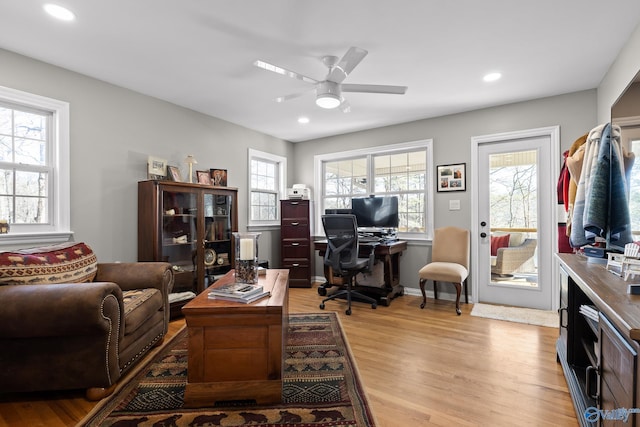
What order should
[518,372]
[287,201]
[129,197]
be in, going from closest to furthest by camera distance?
[518,372], [129,197], [287,201]

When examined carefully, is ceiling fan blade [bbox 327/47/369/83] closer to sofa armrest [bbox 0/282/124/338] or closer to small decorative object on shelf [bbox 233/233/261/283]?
small decorative object on shelf [bbox 233/233/261/283]

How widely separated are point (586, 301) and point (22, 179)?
427 cm

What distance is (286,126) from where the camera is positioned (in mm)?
4457

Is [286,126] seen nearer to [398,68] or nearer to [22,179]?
[398,68]

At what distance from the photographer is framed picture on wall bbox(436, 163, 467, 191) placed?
3.83 metres

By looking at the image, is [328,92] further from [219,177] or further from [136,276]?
[136,276]

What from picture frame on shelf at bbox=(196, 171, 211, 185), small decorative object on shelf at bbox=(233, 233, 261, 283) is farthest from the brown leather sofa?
picture frame on shelf at bbox=(196, 171, 211, 185)

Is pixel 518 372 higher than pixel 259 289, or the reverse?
pixel 259 289

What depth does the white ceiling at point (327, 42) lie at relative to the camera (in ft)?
6.35

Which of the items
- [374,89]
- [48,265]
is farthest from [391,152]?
[48,265]

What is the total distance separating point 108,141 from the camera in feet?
9.83

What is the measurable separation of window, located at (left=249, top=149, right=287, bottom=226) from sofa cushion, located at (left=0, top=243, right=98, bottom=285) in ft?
7.84

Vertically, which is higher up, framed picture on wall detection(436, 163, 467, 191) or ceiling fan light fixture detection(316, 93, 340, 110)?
ceiling fan light fixture detection(316, 93, 340, 110)

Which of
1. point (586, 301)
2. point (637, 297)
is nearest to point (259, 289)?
point (637, 297)
